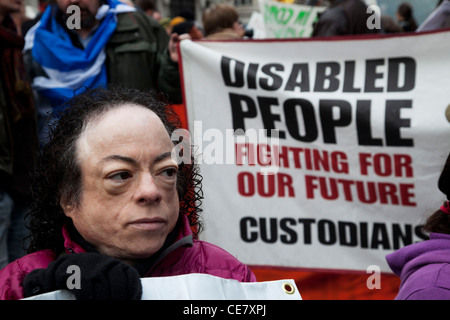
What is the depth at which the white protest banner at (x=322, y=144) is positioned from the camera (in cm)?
348

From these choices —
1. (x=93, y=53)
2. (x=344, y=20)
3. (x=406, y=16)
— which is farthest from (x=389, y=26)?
(x=93, y=53)

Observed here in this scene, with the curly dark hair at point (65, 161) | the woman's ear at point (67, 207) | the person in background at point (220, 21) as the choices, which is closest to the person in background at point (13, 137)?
the curly dark hair at point (65, 161)

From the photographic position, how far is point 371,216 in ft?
11.7

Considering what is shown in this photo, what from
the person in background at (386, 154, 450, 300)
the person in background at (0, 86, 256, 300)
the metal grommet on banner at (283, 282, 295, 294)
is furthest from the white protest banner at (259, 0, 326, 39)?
the metal grommet on banner at (283, 282, 295, 294)

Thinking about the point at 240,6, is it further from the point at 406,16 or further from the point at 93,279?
the point at 93,279

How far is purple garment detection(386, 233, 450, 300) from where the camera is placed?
1.83 m

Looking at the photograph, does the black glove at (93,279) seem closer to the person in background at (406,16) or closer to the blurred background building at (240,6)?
the blurred background building at (240,6)

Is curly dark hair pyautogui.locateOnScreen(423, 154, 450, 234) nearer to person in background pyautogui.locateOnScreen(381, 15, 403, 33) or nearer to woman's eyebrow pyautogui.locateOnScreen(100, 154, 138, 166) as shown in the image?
woman's eyebrow pyautogui.locateOnScreen(100, 154, 138, 166)

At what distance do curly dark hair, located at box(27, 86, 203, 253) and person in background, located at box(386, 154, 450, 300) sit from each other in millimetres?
743

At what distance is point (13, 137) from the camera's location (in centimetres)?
355

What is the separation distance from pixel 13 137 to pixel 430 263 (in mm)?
2459

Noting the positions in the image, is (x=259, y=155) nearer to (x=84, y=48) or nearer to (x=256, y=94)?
(x=256, y=94)
